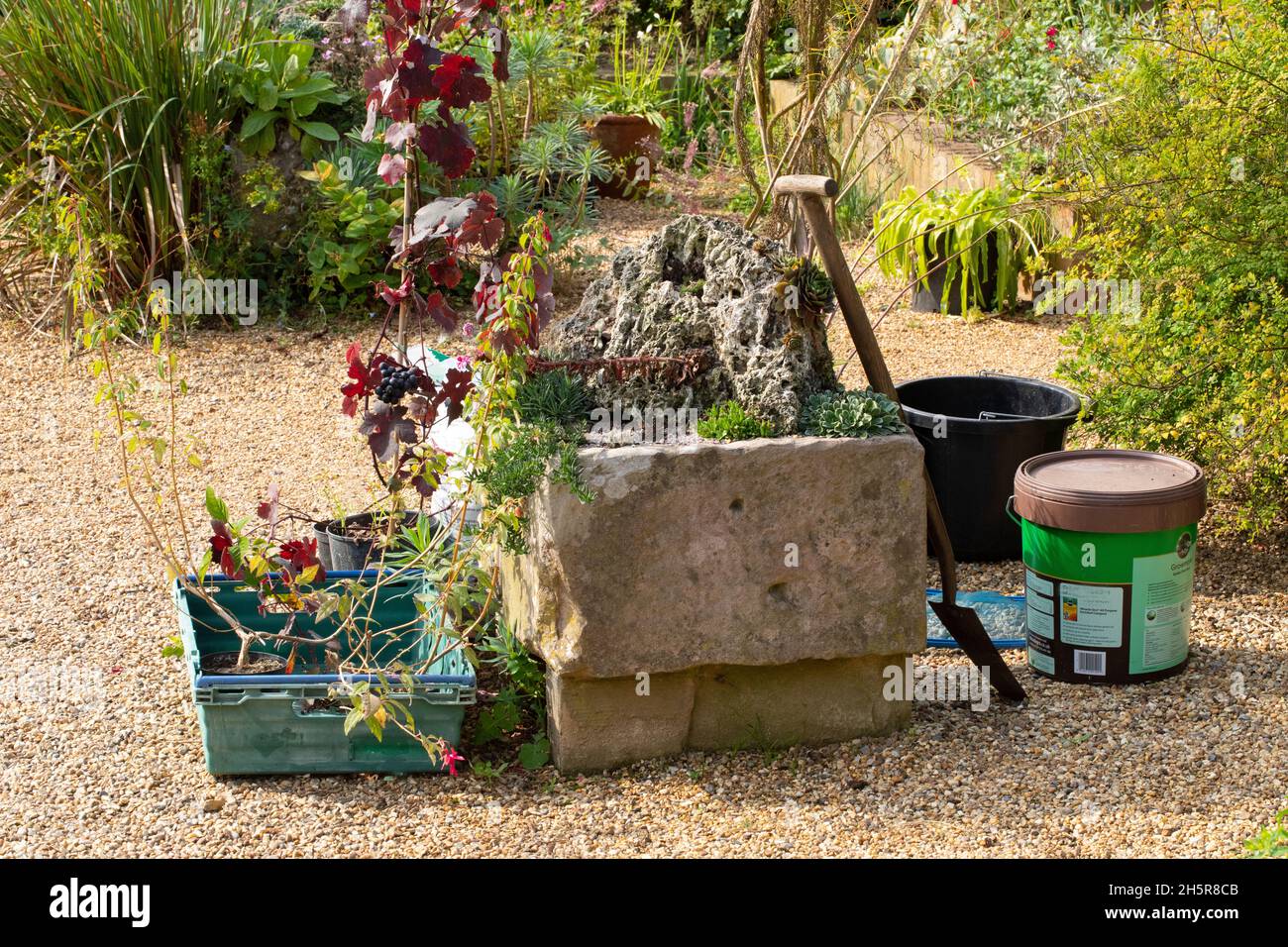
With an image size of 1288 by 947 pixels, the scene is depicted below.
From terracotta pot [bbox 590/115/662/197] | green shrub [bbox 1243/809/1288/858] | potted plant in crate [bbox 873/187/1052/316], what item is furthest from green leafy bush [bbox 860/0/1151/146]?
green shrub [bbox 1243/809/1288/858]

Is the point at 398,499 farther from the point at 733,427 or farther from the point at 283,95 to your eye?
the point at 283,95

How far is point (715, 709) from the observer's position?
3.10m

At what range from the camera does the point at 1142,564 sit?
331 centimetres

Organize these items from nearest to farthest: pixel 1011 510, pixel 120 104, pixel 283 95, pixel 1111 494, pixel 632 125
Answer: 1. pixel 1111 494
2. pixel 1011 510
3. pixel 120 104
4. pixel 283 95
5. pixel 632 125

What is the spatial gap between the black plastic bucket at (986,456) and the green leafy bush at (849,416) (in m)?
1.11

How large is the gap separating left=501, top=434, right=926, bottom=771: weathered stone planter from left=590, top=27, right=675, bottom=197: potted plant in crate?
17.6ft

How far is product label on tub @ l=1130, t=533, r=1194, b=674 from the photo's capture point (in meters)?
3.33

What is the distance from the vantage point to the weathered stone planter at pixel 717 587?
2883 mm

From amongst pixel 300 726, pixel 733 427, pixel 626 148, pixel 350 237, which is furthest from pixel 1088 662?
pixel 626 148

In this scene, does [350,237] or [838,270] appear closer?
[838,270]

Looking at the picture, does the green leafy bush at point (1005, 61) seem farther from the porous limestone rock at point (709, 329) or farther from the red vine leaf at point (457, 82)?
the red vine leaf at point (457, 82)

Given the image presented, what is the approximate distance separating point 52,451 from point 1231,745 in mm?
4234

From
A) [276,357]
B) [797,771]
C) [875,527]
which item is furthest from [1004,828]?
[276,357]

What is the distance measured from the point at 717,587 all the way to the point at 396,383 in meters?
0.82
